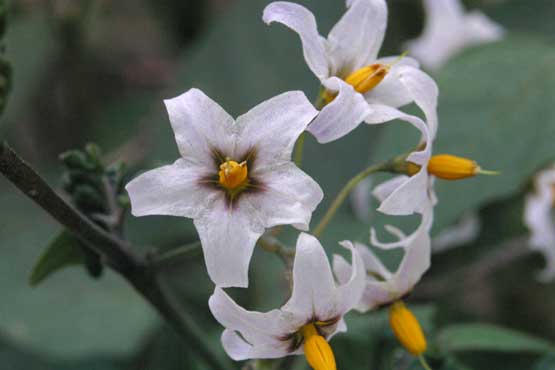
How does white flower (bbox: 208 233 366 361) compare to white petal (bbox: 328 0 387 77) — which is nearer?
white flower (bbox: 208 233 366 361)

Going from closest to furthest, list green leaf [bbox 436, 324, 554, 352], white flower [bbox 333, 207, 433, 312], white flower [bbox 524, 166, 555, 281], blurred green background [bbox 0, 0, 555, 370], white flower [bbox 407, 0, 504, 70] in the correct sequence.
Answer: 1. white flower [bbox 333, 207, 433, 312]
2. green leaf [bbox 436, 324, 554, 352]
3. blurred green background [bbox 0, 0, 555, 370]
4. white flower [bbox 524, 166, 555, 281]
5. white flower [bbox 407, 0, 504, 70]

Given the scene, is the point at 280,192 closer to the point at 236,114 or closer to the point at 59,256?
the point at 59,256

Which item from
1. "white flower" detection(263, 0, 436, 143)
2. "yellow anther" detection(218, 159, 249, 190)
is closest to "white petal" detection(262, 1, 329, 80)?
"white flower" detection(263, 0, 436, 143)

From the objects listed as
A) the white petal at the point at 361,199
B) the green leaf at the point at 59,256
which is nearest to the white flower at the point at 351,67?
the green leaf at the point at 59,256

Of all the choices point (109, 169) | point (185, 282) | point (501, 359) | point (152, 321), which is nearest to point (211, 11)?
point (185, 282)

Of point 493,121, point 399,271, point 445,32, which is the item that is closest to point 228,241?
point 399,271

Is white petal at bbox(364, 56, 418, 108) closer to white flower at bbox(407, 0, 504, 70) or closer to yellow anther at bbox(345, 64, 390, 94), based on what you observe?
yellow anther at bbox(345, 64, 390, 94)
